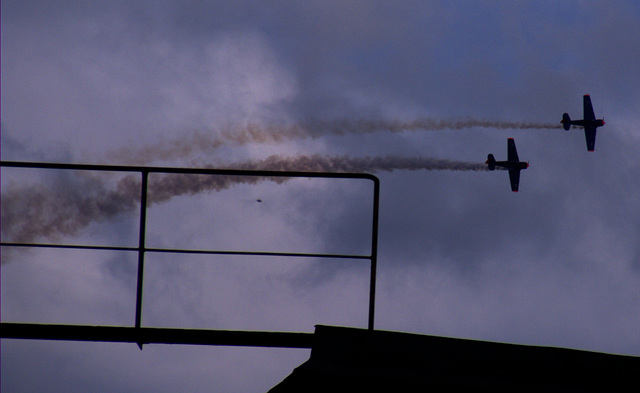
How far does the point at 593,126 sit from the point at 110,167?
5515 centimetres

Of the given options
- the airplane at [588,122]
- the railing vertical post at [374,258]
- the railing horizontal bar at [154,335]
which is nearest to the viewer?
the railing vertical post at [374,258]

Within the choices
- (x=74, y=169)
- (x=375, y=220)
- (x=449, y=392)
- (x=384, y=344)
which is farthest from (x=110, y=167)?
Result: (x=449, y=392)

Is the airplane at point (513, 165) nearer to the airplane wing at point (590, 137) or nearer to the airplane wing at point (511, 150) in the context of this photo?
the airplane wing at point (511, 150)

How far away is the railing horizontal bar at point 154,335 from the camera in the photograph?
5.44 m

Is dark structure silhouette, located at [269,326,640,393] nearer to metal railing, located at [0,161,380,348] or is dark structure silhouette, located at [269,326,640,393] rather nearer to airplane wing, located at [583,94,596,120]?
metal railing, located at [0,161,380,348]

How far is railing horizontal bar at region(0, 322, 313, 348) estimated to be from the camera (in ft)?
17.9

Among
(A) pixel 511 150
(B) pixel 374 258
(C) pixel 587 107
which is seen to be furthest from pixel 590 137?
(B) pixel 374 258

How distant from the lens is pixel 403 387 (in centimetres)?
434

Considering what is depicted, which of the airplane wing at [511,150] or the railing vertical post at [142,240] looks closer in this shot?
the railing vertical post at [142,240]

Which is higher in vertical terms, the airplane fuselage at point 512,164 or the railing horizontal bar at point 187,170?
the airplane fuselage at point 512,164

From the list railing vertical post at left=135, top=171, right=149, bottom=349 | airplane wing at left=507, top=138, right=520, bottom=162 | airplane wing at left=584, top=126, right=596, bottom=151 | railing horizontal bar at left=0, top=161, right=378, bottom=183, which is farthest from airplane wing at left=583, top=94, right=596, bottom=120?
railing vertical post at left=135, top=171, right=149, bottom=349

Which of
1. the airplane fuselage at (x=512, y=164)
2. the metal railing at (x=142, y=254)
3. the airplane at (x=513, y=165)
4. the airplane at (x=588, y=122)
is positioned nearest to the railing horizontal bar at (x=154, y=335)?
the metal railing at (x=142, y=254)

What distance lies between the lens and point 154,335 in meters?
5.53

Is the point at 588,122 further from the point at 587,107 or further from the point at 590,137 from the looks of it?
the point at 590,137
